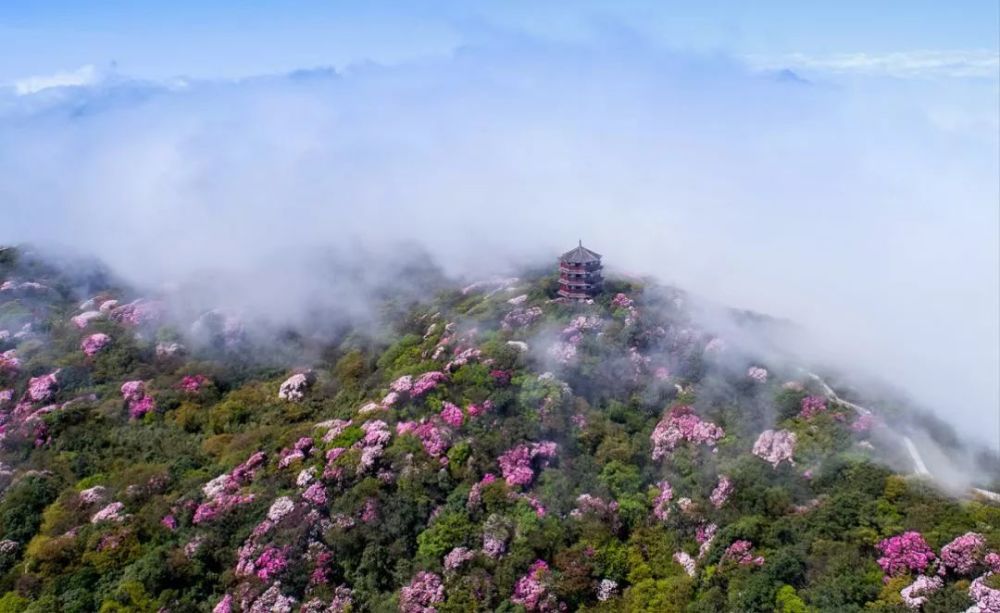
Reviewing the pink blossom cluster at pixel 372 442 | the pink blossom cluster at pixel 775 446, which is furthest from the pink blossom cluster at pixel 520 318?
the pink blossom cluster at pixel 775 446

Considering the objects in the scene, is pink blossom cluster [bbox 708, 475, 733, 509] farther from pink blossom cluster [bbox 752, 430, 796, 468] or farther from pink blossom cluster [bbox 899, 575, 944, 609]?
pink blossom cluster [bbox 899, 575, 944, 609]

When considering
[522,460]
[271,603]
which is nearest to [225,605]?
[271,603]

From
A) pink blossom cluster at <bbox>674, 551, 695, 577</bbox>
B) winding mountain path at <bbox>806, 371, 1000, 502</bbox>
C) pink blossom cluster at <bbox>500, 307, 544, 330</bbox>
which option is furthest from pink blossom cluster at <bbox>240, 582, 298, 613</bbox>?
winding mountain path at <bbox>806, 371, 1000, 502</bbox>

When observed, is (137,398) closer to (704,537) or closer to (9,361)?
(9,361)

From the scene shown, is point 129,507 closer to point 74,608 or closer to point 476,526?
point 74,608

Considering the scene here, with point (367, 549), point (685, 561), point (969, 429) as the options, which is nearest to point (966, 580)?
point (685, 561)

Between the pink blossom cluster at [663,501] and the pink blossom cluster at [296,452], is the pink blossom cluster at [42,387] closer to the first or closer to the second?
the pink blossom cluster at [296,452]
